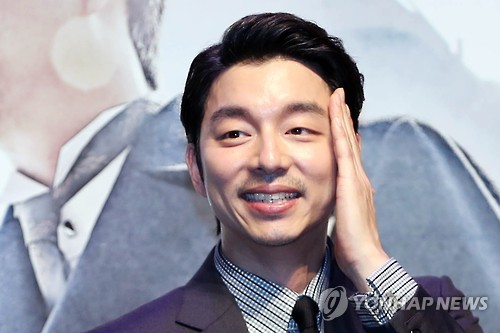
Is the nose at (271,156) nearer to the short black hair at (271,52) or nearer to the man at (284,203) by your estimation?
the man at (284,203)

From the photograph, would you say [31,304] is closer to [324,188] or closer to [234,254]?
[234,254]

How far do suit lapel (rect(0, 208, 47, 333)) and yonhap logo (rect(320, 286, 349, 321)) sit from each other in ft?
2.53

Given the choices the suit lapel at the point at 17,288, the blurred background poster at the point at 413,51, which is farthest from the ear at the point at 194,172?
the suit lapel at the point at 17,288

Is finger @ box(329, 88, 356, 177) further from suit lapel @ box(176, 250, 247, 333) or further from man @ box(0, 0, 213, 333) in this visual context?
man @ box(0, 0, 213, 333)

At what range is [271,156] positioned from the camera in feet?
4.24

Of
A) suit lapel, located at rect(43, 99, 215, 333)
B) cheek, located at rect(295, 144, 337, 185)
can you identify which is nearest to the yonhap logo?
cheek, located at rect(295, 144, 337, 185)

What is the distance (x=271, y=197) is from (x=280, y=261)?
0.15m

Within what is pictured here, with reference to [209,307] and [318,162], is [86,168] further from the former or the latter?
[318,162]

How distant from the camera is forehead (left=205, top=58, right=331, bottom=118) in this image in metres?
1.36

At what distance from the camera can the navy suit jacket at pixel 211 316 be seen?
127 centimetres

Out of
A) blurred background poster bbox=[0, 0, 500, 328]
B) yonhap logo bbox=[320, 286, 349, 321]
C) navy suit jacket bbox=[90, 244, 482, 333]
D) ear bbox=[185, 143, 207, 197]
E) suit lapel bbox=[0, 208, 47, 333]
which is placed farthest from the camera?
blurred background poster bbox=[0, 0, 500, 328]

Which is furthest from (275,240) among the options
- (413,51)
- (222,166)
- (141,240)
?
(413,51)

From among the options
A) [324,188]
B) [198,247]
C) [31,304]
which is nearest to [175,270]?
[198,247]

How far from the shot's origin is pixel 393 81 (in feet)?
6.31
